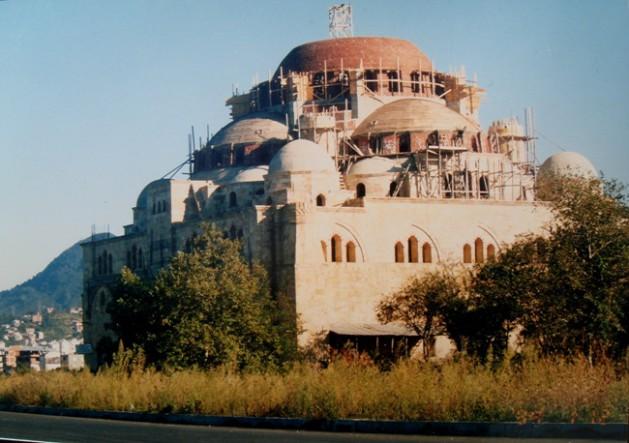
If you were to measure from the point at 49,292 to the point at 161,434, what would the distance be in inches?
6673

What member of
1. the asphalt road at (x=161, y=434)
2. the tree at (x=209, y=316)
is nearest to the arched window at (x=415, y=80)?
→ the tree at (x=209, y=316)

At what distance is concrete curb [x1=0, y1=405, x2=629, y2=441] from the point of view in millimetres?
15664

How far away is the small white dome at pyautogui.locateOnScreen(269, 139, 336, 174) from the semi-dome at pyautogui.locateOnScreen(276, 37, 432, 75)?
8450mm

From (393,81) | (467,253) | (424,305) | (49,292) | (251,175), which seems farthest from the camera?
(49,292)

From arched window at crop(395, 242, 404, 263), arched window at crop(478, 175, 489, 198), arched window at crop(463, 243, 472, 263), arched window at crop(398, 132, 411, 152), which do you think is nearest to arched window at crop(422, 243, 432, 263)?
arched window at crop(395, 242, 404, 263)

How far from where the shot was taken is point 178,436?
17.5 m

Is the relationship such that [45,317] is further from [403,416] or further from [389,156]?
[403,416]

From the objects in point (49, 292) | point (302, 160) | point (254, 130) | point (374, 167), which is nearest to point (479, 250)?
point (374, 167)

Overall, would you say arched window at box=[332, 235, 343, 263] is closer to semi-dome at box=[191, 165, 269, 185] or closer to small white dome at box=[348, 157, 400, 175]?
small white dome at box=[348, 157, 400, 175]

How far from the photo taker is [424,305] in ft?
114

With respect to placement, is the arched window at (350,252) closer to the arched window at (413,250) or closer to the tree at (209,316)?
the arched window at (413,250)

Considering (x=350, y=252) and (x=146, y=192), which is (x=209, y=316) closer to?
(x=350, y=252)

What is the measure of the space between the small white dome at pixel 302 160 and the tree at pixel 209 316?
14.3 feet

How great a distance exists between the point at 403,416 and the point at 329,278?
18268 millimetres
